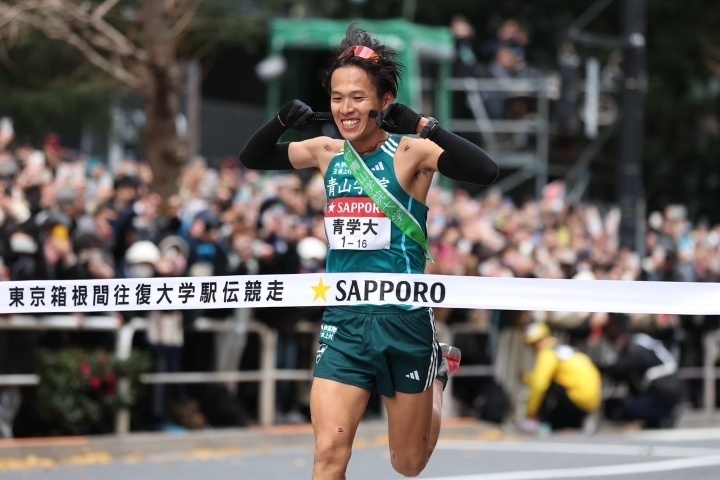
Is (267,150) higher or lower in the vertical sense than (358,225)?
higher

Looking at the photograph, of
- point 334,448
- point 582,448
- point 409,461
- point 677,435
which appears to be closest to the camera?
point 334,448

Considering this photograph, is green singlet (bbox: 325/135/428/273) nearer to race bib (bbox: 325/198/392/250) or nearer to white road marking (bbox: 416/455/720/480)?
race bib (bbox: 325/198/392/250)

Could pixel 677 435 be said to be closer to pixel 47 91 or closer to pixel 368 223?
pixel 368 223

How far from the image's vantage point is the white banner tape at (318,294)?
7.83m

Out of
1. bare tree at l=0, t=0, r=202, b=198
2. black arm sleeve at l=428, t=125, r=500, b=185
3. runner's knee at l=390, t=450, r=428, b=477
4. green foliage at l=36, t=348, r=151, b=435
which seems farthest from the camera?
bare tree at l=0, t=0, r=202, b=198

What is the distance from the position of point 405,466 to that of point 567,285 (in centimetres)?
135

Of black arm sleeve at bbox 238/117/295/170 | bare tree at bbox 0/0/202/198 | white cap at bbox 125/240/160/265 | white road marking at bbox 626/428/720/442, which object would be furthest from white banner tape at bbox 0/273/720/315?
bare tree at bbox 0/0/202/198

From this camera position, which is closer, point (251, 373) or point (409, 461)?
point (409, 461)

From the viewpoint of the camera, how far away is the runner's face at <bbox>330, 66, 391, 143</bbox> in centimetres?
713

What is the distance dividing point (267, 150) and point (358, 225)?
0.82 metres

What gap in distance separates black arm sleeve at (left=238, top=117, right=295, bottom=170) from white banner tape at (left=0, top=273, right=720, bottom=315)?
1.94 ft

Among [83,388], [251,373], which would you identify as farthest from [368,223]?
A: [251,373]

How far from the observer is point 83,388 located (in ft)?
42.9

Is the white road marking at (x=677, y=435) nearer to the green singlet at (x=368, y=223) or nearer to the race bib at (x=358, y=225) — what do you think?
the green singlet at (x=368, y=223)
